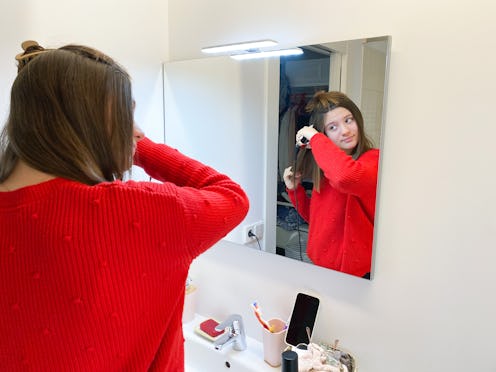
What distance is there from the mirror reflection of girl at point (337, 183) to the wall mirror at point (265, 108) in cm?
3

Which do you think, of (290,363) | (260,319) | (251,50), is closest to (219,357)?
(260,319)

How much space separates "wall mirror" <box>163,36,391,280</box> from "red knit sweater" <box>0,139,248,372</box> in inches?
22.0

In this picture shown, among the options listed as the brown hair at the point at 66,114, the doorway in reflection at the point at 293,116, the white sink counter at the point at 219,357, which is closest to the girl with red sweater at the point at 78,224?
the brown hair at the point at 66,114

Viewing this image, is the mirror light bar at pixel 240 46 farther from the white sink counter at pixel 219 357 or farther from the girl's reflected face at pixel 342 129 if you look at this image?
the white sink counter at pixel 219 357

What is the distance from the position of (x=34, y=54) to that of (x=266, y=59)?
29.2 inches

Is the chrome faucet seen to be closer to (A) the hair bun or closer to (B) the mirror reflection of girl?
(B) the mirror reflection of girl

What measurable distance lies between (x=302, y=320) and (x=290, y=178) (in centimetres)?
42

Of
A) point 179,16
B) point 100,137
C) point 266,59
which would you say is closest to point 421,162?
point 266,59

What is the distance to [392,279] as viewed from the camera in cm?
103

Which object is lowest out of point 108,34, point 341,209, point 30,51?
point 341,209

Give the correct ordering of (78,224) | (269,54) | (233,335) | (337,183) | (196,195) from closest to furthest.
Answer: (78,224) → (196,195) → (337,183) → (269,54) → (233,335)

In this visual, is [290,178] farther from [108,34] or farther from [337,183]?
[108,34]

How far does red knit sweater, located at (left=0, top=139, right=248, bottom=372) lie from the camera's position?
1.72ft

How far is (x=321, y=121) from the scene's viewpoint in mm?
1080
